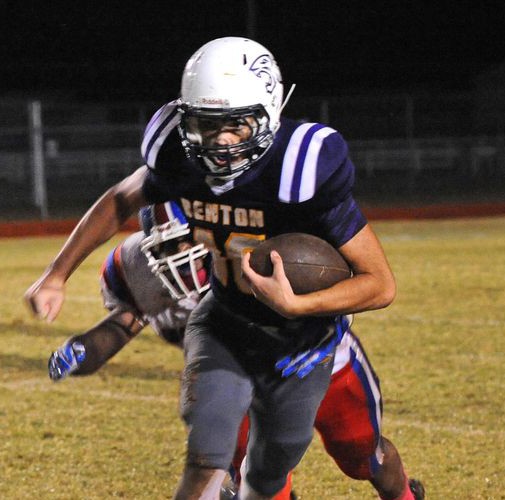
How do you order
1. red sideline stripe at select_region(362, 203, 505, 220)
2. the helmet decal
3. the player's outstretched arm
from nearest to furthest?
the helmet decal, the player's outstretched arm, red sideline stripe at select_region(362, 203, 505, 220)

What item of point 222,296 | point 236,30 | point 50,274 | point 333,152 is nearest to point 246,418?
point 222,296

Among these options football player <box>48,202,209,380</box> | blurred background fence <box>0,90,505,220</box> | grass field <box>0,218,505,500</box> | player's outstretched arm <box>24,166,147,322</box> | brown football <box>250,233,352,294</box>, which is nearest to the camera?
brown football <box>250,233,352,294</box>

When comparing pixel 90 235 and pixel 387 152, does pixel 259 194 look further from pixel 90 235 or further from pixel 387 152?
pixel 387 152

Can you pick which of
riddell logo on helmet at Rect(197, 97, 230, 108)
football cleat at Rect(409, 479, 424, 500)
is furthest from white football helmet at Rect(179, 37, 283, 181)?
football cleat at Rect(409, 479, 424, 500)

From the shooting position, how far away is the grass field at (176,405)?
3902mm

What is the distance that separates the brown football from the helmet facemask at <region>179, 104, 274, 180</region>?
237 millimetres

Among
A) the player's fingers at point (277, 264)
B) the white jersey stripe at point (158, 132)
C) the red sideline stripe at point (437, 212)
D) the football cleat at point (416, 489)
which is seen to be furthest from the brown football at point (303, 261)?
the red sideline stripe at point (437, 212)

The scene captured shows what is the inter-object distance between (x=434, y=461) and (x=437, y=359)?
181cm

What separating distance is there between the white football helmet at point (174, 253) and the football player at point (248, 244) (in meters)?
0.07

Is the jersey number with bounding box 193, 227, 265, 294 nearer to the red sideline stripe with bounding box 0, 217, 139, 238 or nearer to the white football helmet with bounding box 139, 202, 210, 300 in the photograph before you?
the white football helmet with bounding box 139, 202, 210, 300

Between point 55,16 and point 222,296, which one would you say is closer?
point 222,296

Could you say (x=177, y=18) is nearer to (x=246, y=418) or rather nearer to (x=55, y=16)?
(x=55, y=16)

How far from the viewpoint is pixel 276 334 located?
292 cm

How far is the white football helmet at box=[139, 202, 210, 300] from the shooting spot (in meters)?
3.04
